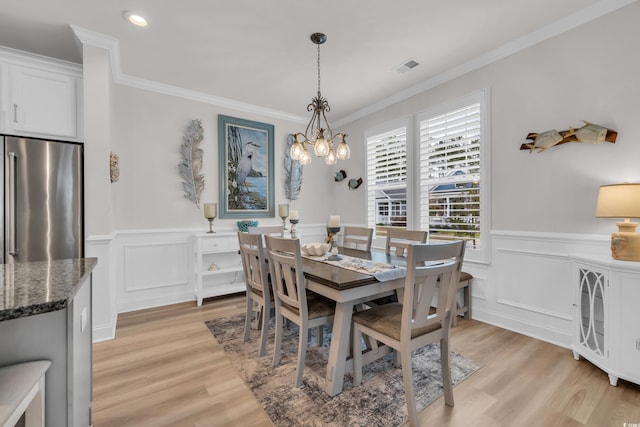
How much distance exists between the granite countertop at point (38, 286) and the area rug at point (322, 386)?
127 centimetres

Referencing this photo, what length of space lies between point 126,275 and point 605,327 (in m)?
4.45

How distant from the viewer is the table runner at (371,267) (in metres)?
1.81

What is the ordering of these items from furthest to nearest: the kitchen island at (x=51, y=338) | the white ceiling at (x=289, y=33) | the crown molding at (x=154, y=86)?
the crown molding at (x=154, y=86) → the white ceiling at (x=289, y=33) → the kitchen island at (x=51, y=338)

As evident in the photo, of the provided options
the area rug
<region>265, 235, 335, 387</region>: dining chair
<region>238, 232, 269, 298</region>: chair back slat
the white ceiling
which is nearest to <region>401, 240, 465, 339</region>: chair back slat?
the area rug

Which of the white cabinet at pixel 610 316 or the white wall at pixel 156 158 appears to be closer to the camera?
the white cabinet at pixel 610 316

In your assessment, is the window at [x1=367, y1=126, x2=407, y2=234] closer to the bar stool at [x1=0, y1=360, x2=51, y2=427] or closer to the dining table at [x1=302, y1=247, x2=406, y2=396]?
the dining table at [x1=302, y1=247, x2=406, y2=396]

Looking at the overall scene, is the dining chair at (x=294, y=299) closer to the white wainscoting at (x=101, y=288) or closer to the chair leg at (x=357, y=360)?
the chair leg at (x=357, y=360)

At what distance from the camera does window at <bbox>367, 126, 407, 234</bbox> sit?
3.78 meters

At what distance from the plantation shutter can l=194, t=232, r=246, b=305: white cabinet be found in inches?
100

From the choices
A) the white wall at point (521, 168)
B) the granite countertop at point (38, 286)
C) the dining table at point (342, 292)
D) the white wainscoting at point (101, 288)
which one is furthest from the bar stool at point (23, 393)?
the white wall at point (521, 168)

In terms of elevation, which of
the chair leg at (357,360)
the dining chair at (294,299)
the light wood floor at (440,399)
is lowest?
the light wood floor at (440,399)

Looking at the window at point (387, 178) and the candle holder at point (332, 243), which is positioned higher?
the window at point (387, 178)

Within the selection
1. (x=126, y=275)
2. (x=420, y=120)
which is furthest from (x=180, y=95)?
(x=420, y=120)

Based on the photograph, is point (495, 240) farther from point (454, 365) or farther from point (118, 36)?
point (118, 36)
